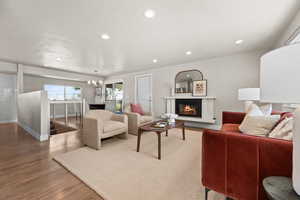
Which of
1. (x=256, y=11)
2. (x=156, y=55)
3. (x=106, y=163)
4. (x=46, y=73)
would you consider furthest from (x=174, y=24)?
(x=46, y=73)

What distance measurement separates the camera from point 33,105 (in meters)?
3.37

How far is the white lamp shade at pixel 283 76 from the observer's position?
0.51m

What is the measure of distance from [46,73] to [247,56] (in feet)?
24.4

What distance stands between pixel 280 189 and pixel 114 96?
7160mm

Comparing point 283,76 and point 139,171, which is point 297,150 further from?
point 139,171

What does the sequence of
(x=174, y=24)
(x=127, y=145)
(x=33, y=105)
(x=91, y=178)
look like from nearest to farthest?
(x=91, y=178)
(x=174, y=24)
(x=127, y=145)
(x=33, y=105)

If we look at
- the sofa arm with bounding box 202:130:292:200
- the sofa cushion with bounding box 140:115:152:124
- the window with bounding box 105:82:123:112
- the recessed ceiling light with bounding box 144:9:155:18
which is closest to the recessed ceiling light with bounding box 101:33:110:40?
the recessed ceiling light with bounding box 144:9:155:18

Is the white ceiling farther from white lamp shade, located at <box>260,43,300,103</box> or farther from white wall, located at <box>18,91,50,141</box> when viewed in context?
white lamp shade, located at <box>260,43,300,103</box>

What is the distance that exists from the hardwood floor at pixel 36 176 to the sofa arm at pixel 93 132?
0.34 metres

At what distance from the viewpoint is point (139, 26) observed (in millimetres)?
2234

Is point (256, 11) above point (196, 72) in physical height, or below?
above

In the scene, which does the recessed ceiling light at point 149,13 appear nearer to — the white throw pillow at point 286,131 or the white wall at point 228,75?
the white throw pillow at point 286,131

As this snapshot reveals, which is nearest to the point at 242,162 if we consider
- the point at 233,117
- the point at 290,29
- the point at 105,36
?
the point at 233,117

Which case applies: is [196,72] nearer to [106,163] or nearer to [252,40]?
[252,40]
